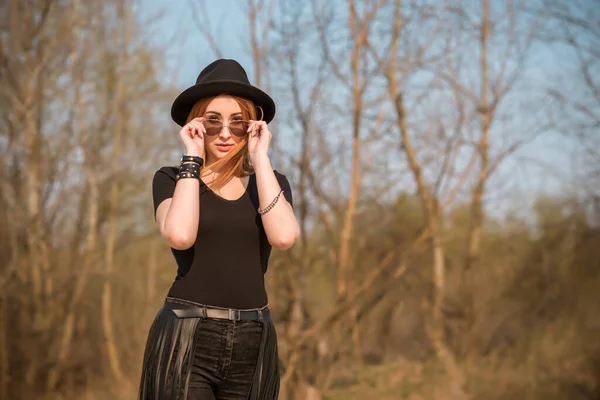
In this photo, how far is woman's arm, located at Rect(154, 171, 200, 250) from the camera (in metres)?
2.21

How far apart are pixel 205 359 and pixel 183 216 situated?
0.46 m

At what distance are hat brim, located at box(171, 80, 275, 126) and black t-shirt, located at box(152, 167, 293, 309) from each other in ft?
1.15

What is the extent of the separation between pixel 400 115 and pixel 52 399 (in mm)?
5864

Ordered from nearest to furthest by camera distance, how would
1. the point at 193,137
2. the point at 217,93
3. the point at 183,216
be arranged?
the point at 183,216 < the point at 193,137 < the point at 217,93

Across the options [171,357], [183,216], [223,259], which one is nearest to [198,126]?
[183,216]

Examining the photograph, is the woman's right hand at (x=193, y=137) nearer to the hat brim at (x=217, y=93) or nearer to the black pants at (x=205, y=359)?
the hat brim at (x=217, y=93)

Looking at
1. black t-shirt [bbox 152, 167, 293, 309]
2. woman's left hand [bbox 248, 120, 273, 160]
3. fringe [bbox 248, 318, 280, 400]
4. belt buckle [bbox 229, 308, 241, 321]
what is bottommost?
fringe [bbox 248, 318, 280, 400]

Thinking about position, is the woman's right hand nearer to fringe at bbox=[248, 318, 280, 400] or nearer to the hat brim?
the hat brim

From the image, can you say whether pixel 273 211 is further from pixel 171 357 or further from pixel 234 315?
pixel 171 357

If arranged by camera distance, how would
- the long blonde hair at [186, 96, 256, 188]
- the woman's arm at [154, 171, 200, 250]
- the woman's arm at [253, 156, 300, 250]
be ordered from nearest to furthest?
the woman's arm at [154, 171, 200, 250]
the woman's arm at [253, 156, 300, 250]
the long blonde hair at [186, 96, 256, 188]

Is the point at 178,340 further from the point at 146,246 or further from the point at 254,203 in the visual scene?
the point at 146,246

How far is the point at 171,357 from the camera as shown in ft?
7.50

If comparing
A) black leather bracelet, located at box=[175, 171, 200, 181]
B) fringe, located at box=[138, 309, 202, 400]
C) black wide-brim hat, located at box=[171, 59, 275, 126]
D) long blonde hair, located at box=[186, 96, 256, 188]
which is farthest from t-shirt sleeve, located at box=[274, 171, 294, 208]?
fringe, located at box=[138, 309, 202, 400]

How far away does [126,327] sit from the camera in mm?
12648
